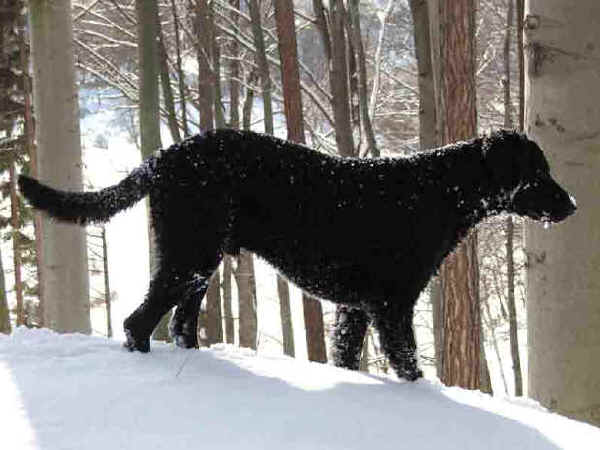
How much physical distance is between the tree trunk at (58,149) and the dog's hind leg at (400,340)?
379 centimetres

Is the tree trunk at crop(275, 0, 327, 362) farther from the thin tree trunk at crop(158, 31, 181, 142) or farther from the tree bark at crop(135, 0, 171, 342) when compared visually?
the thin tree trunk at crop(158, 31, 181, 142)

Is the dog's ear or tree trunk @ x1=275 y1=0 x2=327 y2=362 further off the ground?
tree trunk @ x1=275 y1=0 x2=327 y2=362

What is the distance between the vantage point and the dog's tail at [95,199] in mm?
3715

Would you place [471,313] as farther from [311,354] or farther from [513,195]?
[311,354]

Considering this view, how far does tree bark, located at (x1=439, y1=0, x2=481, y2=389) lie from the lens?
518 centimetres

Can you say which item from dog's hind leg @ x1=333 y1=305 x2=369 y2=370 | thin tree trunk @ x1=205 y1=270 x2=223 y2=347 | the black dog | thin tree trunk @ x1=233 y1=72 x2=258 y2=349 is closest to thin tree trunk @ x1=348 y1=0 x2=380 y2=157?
thin tree trunk @ x1=233 y1=72 x2=258 y2=349

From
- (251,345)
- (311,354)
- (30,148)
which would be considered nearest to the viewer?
(311,354)

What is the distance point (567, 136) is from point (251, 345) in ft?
32.6

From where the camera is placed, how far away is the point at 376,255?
3.64m

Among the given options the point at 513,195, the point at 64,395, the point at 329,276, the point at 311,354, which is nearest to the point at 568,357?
the point at 513,195

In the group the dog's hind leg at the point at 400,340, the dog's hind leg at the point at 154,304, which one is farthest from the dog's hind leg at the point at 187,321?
the dog's hind leg at the point at 400,340

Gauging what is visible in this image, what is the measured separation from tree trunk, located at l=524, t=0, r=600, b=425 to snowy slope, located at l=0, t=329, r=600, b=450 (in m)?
0.79

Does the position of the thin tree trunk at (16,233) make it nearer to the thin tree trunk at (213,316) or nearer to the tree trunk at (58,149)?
the thin tree trunk at (213,316)

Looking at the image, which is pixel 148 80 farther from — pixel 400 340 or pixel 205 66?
pixel 205 66
